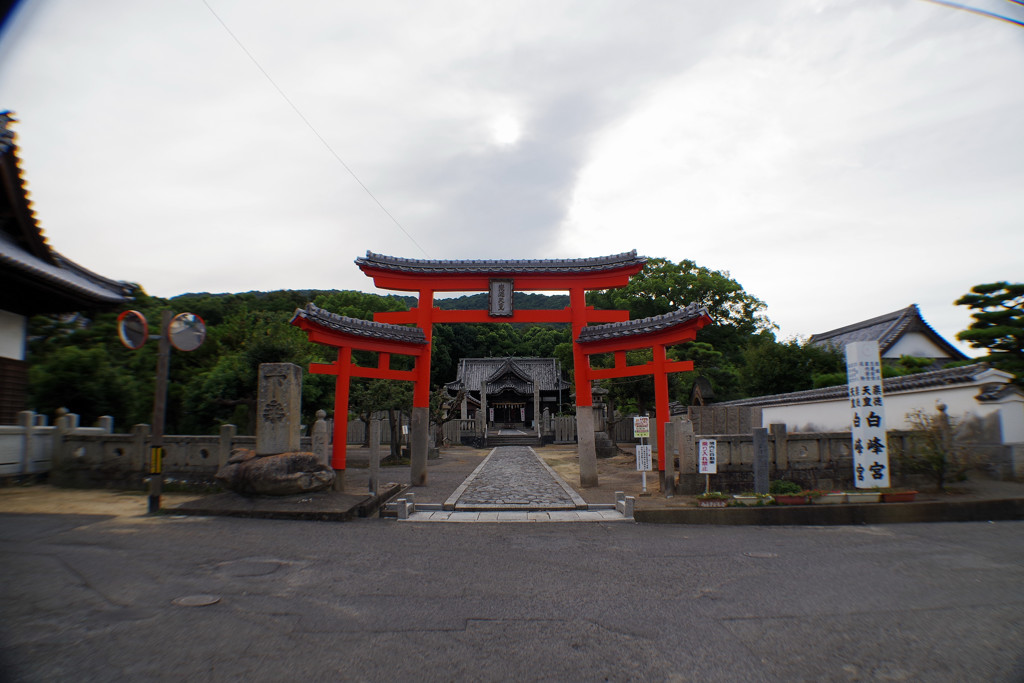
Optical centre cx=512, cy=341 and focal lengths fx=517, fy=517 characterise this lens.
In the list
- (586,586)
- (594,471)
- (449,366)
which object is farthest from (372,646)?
(449,366)

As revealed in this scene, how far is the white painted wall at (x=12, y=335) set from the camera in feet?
38.7

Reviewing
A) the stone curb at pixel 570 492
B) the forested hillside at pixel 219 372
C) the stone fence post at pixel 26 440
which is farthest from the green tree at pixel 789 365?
the stone fence post at pixel 26 440

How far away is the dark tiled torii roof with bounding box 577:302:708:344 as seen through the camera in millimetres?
11734

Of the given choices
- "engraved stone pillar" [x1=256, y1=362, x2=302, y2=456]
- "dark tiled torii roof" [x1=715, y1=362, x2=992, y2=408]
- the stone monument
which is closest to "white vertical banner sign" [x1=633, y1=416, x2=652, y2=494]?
the stone monument

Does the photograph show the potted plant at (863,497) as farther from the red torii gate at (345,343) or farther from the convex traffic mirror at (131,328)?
the convex traffic mirror at (131,328)

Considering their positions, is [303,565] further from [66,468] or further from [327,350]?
[327,350]

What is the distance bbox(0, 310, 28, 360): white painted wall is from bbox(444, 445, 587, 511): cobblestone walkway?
428 inches

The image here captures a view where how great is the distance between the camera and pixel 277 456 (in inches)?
397

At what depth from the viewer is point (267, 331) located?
692 inches

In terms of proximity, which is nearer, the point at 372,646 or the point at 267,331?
the point at 372,646

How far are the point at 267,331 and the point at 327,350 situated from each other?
11.8 meters

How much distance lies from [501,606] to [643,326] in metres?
8.82

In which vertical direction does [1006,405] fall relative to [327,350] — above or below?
below

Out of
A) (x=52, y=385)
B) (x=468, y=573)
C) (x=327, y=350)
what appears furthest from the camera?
(x=327, y=350)
